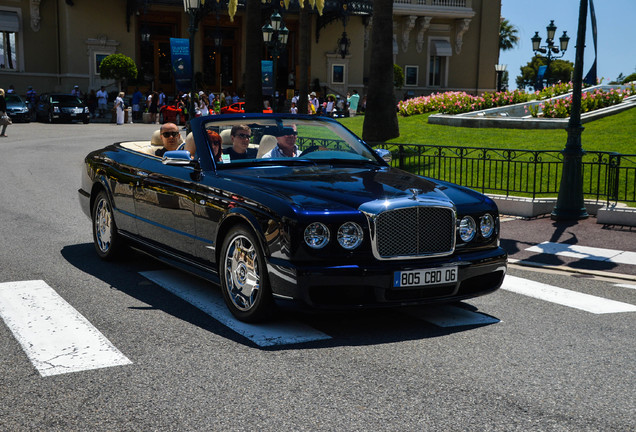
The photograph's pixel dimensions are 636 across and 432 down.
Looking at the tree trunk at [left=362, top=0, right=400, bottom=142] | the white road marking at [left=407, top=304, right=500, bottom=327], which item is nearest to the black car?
the tree trunk at [left=362, top=0, right=400, bottom=142]

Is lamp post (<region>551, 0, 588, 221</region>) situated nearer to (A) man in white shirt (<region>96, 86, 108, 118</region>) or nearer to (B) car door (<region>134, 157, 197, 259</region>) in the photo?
(B) car door (<region>134, 157, 197, 259</region>)

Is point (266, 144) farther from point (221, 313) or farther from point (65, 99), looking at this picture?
point (65, 99)

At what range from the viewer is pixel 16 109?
36.1 m

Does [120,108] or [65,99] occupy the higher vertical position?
[65,99]

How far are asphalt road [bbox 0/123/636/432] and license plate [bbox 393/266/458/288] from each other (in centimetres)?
40

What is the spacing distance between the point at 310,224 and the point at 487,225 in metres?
1.53

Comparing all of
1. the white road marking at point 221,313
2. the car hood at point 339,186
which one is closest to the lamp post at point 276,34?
the white road marking at point 221,313

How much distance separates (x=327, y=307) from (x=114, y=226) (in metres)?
3.38

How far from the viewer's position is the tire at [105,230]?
25.2ft

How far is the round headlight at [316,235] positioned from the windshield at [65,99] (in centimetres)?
3419

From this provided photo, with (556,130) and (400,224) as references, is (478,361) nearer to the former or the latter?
(400,224)

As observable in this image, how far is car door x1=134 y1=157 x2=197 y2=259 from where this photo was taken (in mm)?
6238

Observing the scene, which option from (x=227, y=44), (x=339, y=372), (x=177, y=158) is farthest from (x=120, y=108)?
(x=339, y=372)

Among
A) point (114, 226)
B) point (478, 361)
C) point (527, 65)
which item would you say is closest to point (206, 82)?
point (114, 226)
